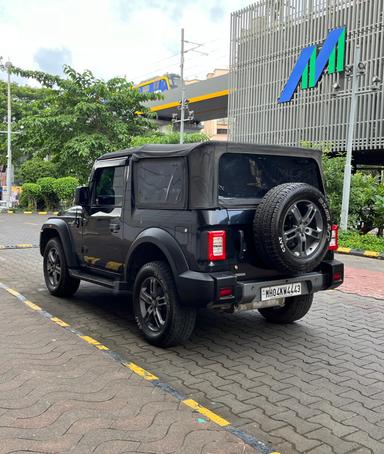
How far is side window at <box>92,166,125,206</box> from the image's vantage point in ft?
17.5

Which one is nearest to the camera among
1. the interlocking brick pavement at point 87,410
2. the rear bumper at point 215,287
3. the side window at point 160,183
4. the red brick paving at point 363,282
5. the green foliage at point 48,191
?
the interlocking brick pavement at point 87,410

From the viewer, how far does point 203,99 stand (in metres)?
33.2

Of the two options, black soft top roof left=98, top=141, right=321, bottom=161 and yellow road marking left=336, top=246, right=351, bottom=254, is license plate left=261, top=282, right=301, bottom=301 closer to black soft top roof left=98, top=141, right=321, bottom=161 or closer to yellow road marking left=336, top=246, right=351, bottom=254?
black soft top roof left=98, top=141, right=321, bottom=161

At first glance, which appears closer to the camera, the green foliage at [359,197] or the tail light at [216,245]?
the tail light at [216,245]

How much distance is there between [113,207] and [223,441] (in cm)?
307

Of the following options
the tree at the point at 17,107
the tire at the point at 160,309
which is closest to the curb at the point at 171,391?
the tire at the point at 160,309

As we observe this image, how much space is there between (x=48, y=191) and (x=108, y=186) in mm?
22936

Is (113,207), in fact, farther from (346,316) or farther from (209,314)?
(346,316)

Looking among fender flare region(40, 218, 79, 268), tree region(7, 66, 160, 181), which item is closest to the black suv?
fender flare region(40, 218, 79, 268)

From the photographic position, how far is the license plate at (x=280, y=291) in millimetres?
4344

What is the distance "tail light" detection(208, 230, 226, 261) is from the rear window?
Result: 1.38 feet

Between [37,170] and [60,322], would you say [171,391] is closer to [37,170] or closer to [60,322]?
[60,322]

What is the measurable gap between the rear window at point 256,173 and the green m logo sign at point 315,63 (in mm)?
16951

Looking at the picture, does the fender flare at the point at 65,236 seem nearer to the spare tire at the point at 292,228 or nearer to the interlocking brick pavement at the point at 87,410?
the interlocking brick pavement at the point at 87,410
